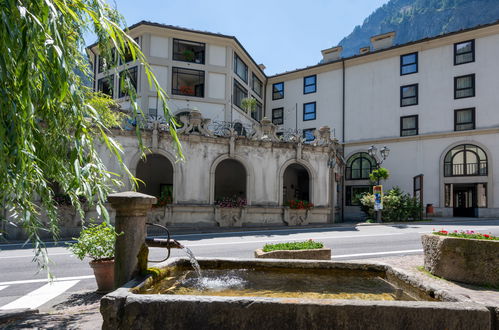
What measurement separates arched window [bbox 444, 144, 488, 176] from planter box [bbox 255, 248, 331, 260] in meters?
25.8

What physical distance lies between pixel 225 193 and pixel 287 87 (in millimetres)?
17743

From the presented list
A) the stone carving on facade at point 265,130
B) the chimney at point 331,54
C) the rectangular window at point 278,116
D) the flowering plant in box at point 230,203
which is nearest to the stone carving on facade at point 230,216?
the flowering plant in box at point 230,203

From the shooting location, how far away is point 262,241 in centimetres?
1438

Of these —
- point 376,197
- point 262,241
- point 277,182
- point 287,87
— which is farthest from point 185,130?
point 287,87

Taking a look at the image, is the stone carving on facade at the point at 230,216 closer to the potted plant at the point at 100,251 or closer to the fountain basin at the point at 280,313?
the potted plant at the point at 100,251

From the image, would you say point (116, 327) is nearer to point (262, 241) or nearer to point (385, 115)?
point (262, 241)

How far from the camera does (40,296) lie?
6.82 metres

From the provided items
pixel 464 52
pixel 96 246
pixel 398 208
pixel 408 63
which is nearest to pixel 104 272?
pixel 96 246

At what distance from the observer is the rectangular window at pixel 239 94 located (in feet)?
99.7

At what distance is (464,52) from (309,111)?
49.9 ft

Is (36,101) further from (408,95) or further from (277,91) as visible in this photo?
(277,91)

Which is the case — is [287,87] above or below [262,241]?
above

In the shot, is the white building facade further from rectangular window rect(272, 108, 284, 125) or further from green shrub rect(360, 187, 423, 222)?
rectangular window rect(272, 108, 284, 125)

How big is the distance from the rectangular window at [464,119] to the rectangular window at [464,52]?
4517mm
